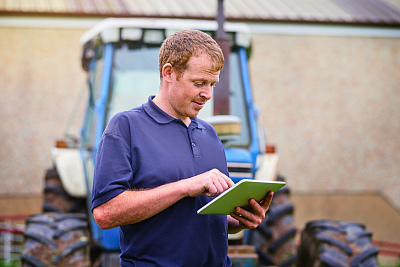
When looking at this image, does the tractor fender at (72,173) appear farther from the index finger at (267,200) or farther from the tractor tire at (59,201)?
the index finger at (267,200)

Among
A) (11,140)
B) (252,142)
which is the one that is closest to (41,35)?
(11,140)

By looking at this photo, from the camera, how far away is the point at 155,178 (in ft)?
5.49

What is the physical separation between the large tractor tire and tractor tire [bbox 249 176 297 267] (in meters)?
1.31

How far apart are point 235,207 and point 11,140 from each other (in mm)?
7346

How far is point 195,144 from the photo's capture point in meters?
1.78

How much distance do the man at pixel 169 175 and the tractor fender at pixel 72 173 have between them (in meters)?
2.64

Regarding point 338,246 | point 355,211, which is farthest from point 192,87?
point 355,211

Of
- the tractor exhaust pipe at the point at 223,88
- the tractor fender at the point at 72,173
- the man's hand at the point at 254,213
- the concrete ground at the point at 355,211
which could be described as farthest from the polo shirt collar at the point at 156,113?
the concrete ground at the point at 355,211

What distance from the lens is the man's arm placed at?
1.61m

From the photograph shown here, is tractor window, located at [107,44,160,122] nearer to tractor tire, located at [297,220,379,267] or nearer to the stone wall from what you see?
tractor tire, located at [297,220,379,267]

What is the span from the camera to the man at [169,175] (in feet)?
5.32

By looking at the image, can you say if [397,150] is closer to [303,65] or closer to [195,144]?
[303,65]

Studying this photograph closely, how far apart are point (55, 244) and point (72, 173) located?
2.76 feet

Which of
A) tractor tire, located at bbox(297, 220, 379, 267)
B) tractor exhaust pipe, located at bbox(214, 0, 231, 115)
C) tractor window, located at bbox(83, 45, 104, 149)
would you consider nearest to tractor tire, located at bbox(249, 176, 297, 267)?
tractor tire, located at bbox(297, 220, 379, 267)
